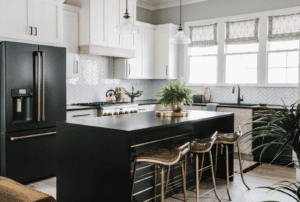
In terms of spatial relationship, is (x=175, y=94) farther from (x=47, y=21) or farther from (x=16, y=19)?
(x=16, y=19)

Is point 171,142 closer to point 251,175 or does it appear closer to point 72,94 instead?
point 251,175

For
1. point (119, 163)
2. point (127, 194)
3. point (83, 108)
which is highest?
point (83, 108)

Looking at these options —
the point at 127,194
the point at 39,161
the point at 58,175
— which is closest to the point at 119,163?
the point at 127,194

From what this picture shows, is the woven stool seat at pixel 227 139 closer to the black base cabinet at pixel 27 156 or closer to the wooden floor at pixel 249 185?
the wooden floor at pixel 249 185

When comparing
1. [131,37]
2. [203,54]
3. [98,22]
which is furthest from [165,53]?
[98,22]

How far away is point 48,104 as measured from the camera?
4.06 meters

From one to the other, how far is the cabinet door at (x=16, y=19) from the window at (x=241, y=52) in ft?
12.7

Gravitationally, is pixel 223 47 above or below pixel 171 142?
above

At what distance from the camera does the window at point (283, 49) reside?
5367 millimetres

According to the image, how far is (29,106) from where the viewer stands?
387cm

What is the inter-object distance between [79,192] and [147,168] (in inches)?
29.2

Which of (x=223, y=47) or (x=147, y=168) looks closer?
(x=147, y=168)

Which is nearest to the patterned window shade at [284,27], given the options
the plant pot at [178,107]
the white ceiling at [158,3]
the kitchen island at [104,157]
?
the white ceiling at [158,3]

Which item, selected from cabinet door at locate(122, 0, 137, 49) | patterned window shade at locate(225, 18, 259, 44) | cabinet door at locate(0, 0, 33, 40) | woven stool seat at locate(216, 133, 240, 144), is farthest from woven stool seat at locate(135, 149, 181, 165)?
patterned window shade at locate(225, 18, 259, 44)
